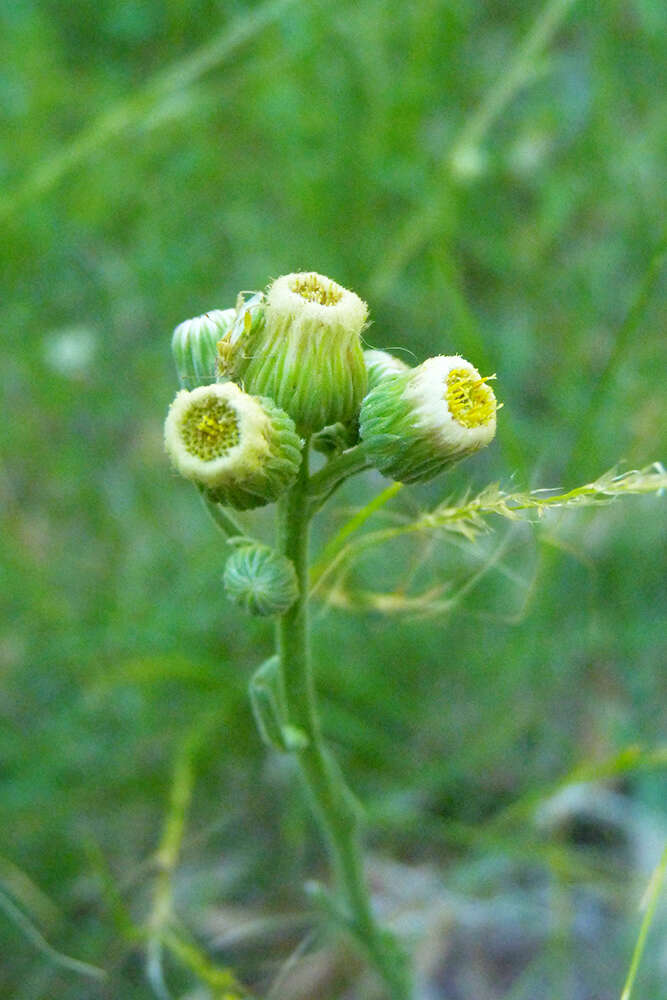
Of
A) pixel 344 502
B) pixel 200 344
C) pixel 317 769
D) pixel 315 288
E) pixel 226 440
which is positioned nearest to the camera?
pixel 226 440

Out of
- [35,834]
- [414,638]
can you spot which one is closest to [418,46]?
[414,638]

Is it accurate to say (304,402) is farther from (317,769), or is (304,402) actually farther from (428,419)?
(317,769)

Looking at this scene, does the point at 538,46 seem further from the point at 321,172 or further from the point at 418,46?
the point at 321,172

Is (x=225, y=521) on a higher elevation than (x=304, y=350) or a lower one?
lower

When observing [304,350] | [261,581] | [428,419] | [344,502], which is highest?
[304,350]

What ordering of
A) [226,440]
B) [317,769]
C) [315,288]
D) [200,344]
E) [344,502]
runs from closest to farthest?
[226,440], [315,288], [200,344], [317,769], [344,502]

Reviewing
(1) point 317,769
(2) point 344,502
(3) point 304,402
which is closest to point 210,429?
(3) point 304,402

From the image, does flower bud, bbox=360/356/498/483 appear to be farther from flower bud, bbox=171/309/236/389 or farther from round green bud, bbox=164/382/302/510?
flower bud, bbox=171/309/236/389

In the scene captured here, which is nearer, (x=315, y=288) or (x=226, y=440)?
(x=226, y=440)
